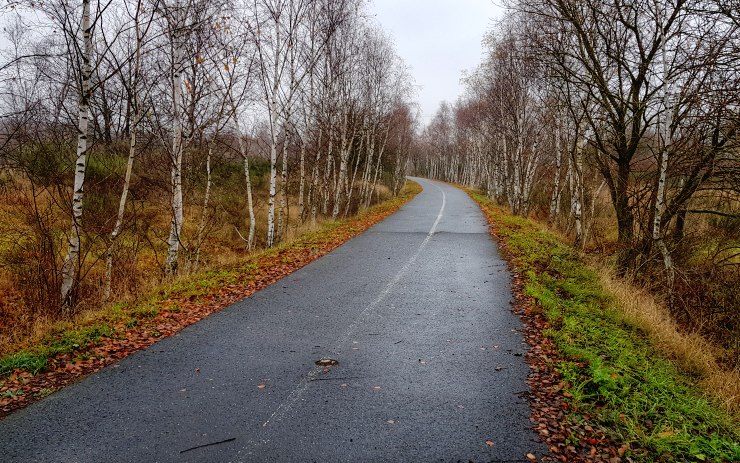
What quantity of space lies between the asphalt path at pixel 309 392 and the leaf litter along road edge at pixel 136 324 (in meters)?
0.27

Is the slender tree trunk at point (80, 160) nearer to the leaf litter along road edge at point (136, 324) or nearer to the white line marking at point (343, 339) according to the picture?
the leaf litter along road edge at point (136, 324)

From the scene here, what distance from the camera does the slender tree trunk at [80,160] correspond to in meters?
7.12

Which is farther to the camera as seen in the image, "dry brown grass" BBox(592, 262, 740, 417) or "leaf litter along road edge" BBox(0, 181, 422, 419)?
"dry brown grass" BBox(592, 262, 740, 417)

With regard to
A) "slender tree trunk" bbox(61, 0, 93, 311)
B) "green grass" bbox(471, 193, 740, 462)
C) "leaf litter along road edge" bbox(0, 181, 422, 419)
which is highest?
"slender tree trunk" bbox(61, 0, 93, 311)

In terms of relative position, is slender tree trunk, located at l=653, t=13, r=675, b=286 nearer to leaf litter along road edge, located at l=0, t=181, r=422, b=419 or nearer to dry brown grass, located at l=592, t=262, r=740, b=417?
dry brown grass, located at l=592, t=262, r=740, b=417

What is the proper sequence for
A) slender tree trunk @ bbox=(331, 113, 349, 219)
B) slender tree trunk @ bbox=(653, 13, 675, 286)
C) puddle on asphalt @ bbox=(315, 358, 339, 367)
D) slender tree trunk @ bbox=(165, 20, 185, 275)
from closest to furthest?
puddle on asphalt @ bbox=(315, 358, 339, 367)
slender tree trunk @ bbox=(653, 13, 675, 286)
slender tree trunk @ bbox=(165, 20, 185, 275)
slender tree trunk @ bbox=(331, 113, 349, 219)

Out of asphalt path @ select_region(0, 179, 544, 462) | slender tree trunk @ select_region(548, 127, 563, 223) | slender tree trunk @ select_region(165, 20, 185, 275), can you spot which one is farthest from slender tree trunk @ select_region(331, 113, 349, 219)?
asphalt path @ select_region(0, 179, 544, 462)

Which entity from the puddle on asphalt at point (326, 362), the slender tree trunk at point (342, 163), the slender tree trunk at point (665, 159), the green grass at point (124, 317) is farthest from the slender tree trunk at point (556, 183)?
the puddle on asphalt at point (326, 362)

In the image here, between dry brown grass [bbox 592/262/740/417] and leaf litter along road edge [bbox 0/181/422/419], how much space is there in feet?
22.2

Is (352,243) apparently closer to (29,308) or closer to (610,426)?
(29,308)

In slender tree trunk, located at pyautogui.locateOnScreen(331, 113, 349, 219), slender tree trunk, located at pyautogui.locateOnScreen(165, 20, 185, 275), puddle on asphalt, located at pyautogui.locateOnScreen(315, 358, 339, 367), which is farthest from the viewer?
slender tree trunk, located at pyautogui.locateOnScreen(331, 113, 349, 219)

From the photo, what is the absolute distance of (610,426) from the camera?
158 inches

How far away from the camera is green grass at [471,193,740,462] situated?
373cm

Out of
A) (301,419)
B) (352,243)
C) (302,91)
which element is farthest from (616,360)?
(302,91)
